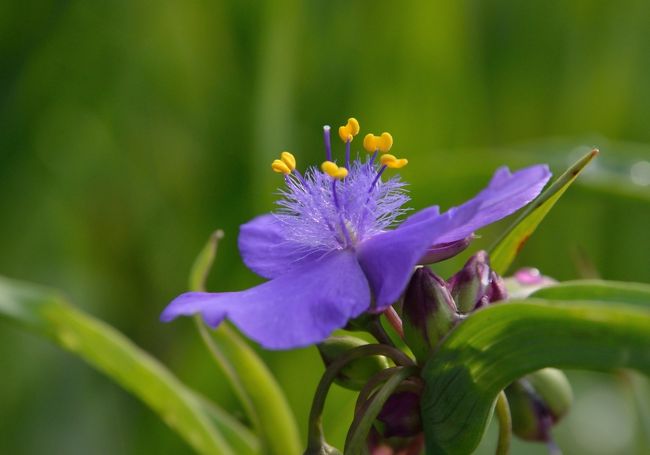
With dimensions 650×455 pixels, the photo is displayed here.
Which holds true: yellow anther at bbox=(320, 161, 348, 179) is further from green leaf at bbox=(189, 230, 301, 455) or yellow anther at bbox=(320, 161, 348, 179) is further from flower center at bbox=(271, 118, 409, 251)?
green leaf at bbox=(189, 230, 301, 455)

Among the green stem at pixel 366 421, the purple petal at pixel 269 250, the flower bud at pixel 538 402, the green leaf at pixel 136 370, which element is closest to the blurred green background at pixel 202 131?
the green leaf at pixel 136 370

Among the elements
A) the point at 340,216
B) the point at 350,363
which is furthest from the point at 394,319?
the point at 340,216

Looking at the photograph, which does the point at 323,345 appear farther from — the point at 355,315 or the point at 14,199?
the point at 14,199

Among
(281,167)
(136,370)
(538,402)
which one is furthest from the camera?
(136,370)

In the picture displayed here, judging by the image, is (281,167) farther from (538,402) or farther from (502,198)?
(538,402)

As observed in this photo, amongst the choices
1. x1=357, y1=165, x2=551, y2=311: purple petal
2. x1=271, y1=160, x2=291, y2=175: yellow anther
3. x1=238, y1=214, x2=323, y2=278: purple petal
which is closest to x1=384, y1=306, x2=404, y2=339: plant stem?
x1=357, y1=165, x2=551, y2=311: purple petal
